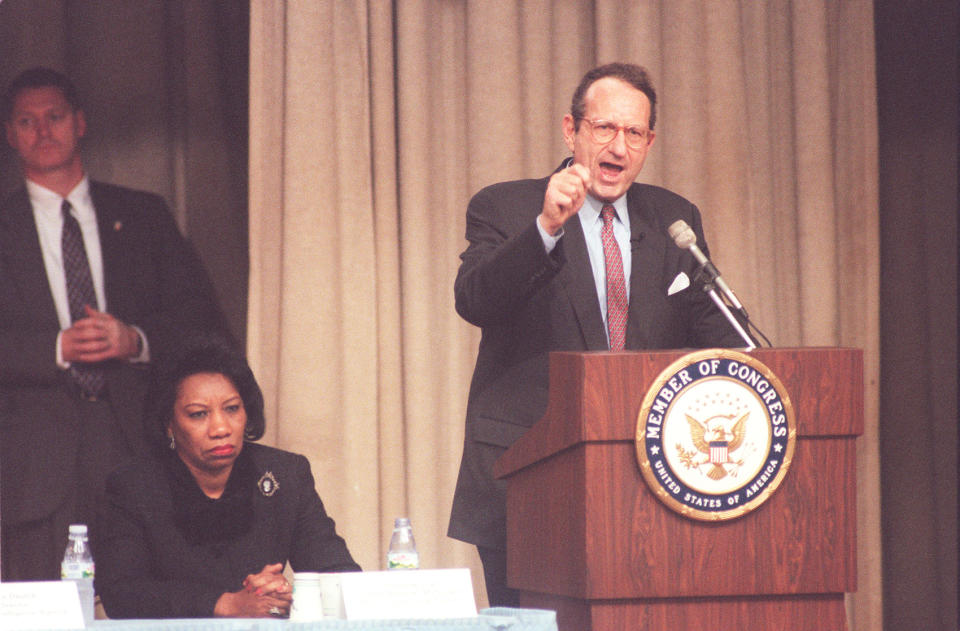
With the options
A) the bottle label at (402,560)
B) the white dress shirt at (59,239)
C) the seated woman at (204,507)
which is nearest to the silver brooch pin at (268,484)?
the seated woman at (204,507)

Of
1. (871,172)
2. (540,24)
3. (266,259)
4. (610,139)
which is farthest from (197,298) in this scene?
(871,172)

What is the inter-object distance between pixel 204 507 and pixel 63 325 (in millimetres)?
1540

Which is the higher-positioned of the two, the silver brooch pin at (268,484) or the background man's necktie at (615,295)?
the background man's necktie at (615,295)

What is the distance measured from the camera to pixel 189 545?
3211 millimetres

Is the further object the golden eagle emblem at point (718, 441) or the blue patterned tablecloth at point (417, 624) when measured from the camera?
the golden eagle emblem at point (718, 441)

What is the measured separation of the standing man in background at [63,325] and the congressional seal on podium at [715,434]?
282 centimetres

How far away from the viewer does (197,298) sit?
4.68 m

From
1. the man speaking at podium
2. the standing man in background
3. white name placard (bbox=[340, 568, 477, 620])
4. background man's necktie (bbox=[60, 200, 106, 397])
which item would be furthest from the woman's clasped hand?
background man's necktie (bbox=[60, 200, 106, 397])

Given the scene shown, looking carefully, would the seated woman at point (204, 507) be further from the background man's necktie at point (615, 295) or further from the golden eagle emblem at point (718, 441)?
the golden eagle emblem at point (718, 441)

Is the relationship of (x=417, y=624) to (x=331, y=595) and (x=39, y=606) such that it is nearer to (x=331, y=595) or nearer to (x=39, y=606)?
(x=331, y=595)

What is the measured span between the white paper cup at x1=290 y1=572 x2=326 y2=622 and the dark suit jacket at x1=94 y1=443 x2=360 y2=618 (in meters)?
0.82

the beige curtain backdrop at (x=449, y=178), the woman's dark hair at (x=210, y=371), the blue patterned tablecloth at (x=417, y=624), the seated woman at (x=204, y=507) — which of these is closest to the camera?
the blue patterned tablecloth at (x=417, y=624)

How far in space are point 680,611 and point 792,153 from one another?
127 inches

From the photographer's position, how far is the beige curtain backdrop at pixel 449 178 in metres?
4.69
